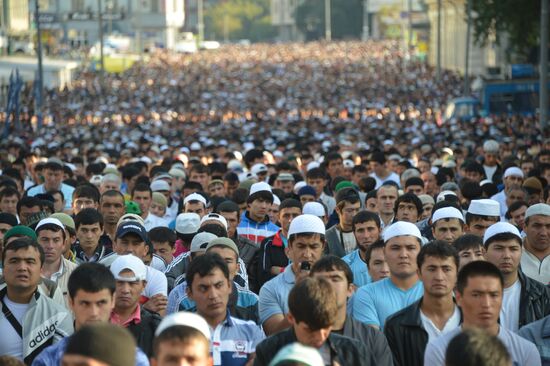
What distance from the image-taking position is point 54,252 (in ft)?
36.0

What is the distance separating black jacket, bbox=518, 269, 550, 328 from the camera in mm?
9219

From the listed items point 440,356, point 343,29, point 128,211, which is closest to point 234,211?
point 128,211

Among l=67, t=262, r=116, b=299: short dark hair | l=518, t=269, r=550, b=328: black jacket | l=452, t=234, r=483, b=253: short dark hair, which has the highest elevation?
l=67, t=262, r=116, b=299: short dark hair

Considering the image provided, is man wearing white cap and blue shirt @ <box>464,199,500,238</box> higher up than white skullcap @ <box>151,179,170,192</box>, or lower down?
higher up

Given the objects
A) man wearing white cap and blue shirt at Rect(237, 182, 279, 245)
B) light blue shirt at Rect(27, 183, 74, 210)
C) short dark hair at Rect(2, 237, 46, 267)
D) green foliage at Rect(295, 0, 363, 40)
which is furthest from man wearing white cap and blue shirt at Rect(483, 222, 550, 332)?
green foliage at Rect(295, 0, 363, 40)

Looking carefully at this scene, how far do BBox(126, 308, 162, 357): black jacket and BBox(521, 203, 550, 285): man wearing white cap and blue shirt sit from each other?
138 inches

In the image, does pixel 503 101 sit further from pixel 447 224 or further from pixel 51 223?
pixel 51 223

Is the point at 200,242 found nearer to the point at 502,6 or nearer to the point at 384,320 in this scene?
the point at 384,320

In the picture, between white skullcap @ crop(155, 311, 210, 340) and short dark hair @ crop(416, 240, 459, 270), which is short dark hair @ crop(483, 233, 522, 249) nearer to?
short dark hair @ crop(416, 240, 459, 270)

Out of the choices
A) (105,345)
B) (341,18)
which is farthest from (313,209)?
(341,18)

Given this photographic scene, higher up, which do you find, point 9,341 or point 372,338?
point 372,338

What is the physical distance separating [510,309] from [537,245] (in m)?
2.27

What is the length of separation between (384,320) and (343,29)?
18528 cm

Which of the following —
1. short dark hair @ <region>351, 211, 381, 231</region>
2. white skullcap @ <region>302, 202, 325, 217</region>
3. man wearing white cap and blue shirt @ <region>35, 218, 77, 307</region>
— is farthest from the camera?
white skullcap @ <region>302, 202, 325, 217</region>
